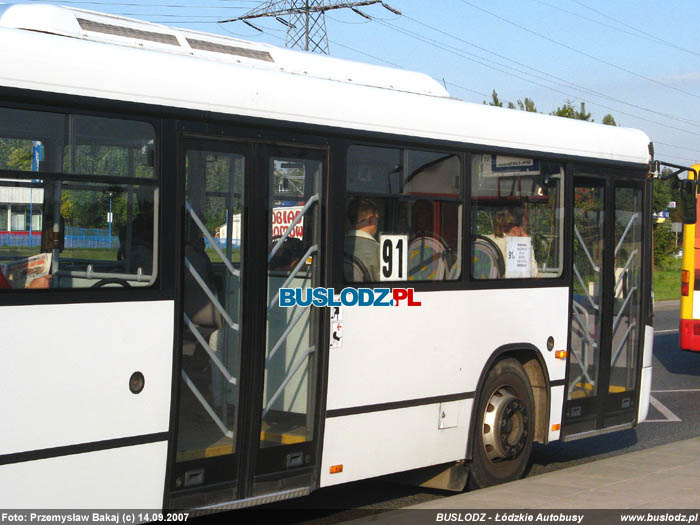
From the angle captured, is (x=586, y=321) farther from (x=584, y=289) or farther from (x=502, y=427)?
(x=502, y=427)

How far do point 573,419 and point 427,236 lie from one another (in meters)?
2.55

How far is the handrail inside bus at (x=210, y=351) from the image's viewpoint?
20.4ft

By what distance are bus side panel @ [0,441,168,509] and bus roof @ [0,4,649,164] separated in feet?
6.22

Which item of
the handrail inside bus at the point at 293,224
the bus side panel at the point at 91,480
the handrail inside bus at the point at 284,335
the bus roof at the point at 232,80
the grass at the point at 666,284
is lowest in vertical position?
the grass at the point at 666,284

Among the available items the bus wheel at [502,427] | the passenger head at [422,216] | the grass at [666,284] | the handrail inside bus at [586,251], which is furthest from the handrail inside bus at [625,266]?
the grass at [666,284]

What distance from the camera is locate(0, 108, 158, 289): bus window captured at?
214 inches

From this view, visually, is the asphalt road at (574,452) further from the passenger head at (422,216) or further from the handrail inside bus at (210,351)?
the passenger head at (422,216)

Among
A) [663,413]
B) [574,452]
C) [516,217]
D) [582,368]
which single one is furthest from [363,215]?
[663,413]

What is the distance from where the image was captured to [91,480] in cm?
563

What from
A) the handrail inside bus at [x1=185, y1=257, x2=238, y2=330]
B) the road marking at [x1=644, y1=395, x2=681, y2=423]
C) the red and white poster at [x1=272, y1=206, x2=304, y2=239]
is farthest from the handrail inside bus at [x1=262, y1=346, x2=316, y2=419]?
the road marking at [x1=644, y1=395, x2=681, y2=423]

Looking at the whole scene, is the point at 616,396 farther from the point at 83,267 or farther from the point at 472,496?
the point at 83,267

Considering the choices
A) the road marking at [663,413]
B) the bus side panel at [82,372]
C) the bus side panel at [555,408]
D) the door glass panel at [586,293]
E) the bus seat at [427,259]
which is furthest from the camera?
the road marking at [663,413]

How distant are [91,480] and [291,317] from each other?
178 centimetres

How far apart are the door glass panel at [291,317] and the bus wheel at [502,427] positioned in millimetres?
1978
